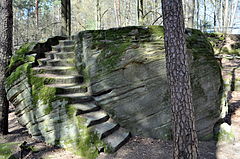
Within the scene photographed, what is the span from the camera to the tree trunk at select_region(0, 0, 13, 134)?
19.7ft

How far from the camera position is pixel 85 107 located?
5.42m

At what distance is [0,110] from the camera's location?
618 centimetres

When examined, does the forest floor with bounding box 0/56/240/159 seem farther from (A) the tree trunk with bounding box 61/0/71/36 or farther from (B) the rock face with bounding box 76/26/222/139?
(A) the tree trunk with bounding box 61/0/71/36

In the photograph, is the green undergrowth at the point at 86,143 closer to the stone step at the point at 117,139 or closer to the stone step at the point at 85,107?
the stone step at the point at 117,139

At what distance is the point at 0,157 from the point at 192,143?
414 cm

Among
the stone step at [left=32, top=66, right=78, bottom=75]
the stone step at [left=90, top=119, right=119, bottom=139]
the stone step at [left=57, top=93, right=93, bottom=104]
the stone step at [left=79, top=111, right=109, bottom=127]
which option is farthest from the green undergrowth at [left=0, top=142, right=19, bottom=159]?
the stone step at [left=32, top=66, right=78, bottom=75]

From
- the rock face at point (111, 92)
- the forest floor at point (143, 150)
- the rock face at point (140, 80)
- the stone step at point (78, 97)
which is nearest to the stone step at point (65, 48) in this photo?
the rock face at point (111, 92)

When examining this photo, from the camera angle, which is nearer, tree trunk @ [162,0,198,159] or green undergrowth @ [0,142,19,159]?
tree trunk @ [162,0,198,159]

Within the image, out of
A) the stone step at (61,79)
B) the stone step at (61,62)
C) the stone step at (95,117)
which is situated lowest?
the stone step at (95,117)

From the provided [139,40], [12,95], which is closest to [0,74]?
[12,95]

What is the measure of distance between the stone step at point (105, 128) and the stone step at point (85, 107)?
0.50 meters

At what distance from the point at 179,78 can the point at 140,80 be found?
88.1 inches

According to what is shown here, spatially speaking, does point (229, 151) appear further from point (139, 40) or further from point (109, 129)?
point (139, 40)

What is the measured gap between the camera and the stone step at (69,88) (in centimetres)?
550
